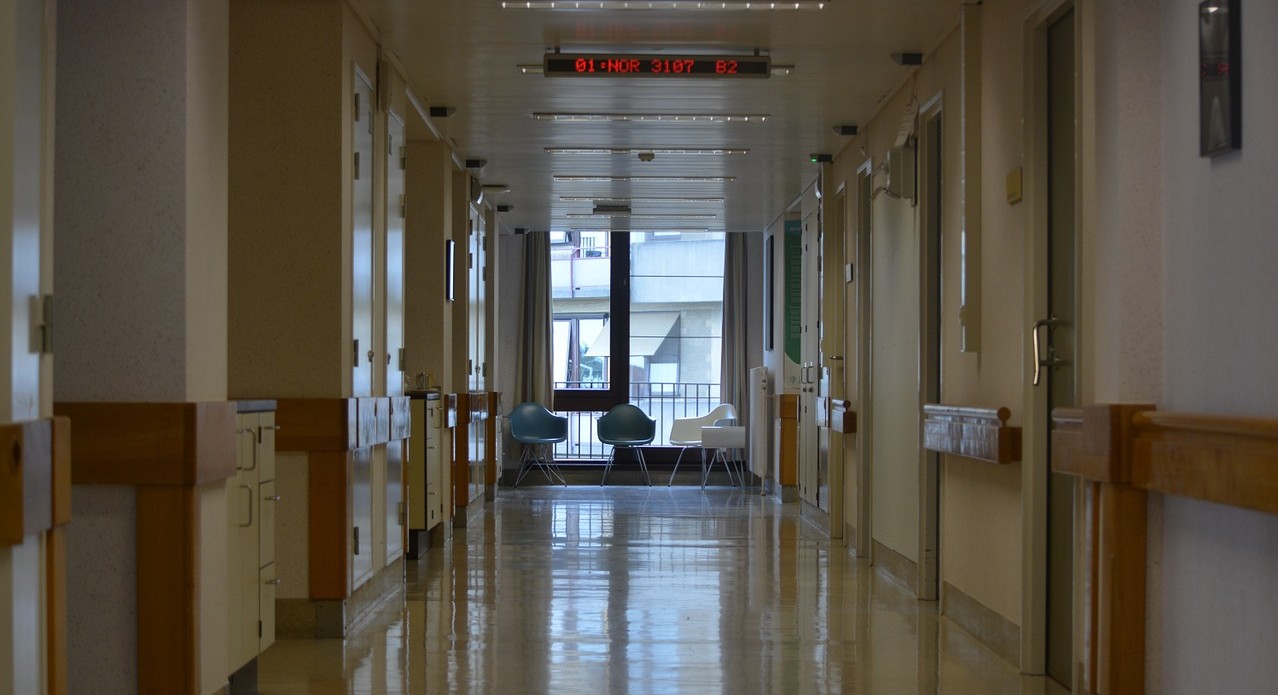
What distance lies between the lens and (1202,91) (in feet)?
11.0

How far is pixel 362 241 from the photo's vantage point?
243 inches

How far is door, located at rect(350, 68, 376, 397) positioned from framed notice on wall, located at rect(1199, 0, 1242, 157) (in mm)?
3730

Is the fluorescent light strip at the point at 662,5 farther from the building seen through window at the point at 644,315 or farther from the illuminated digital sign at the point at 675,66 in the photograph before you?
the building seen through window at the point at 644,315

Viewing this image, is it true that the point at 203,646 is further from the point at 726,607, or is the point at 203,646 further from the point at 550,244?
the point at 550,244

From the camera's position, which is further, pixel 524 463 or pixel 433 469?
pixel 524 463

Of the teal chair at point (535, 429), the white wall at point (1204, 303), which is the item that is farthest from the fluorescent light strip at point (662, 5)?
the teal chair at point (535, 429)

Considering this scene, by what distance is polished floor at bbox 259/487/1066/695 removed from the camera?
480cm

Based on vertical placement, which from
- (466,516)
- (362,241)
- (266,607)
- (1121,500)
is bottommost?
(466,516)

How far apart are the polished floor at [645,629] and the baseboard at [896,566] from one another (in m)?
0.11

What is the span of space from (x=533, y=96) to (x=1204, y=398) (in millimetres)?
5236

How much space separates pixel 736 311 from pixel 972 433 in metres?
9.89

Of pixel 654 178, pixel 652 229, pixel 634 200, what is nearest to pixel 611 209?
pixel 634 200

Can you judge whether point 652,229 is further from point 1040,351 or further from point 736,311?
point 1040,351

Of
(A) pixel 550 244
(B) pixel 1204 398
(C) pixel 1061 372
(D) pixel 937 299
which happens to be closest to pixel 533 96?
(D) pixel 937 299
